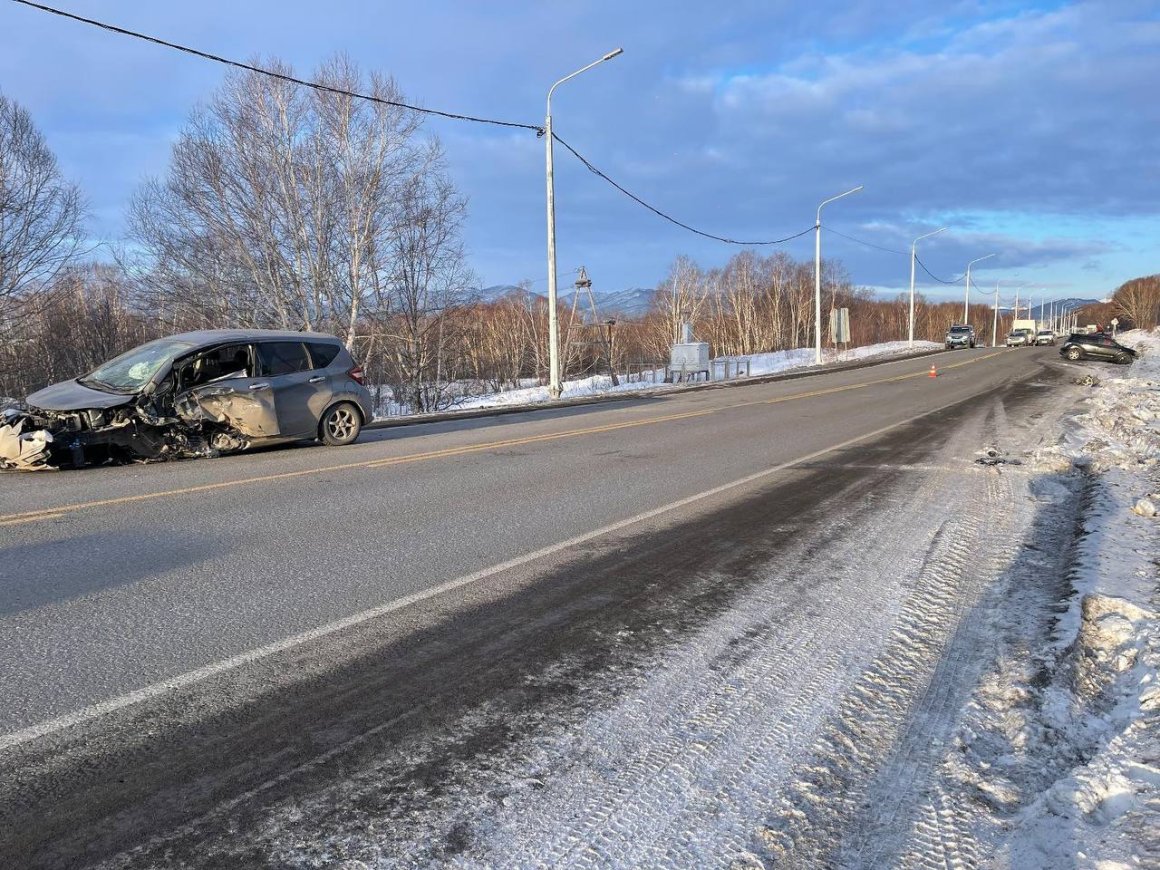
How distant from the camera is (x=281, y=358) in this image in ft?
33.4

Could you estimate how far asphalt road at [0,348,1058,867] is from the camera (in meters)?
2.73

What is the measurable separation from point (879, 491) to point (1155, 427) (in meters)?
5.96

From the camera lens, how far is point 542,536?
5.86 meters

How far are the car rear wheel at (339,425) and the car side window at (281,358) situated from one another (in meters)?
0.76

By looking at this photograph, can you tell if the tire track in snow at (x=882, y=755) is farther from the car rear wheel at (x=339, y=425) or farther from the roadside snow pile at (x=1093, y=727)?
the car rear wheel at (x=339, y=425)


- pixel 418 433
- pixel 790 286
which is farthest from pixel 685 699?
pixel 790 286

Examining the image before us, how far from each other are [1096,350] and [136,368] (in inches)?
1507

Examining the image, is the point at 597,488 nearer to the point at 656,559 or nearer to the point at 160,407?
the point at 656,559

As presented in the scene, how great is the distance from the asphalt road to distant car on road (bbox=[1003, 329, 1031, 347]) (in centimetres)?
5988

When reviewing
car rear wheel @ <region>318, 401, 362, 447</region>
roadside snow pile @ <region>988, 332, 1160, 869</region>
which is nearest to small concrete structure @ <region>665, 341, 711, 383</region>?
car rear wheel @ <region>318, 401, 362, 447</region>

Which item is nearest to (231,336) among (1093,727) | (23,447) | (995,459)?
(23,447)

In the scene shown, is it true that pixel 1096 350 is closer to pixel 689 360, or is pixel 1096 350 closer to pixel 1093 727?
pixel 689 360

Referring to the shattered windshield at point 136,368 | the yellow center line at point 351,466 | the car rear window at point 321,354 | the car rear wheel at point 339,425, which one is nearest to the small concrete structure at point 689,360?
the yellow center line at point 351,466

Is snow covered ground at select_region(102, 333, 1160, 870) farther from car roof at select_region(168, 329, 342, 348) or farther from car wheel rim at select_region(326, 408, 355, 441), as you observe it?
car roof at select_region(168, 329, 342, 348)
